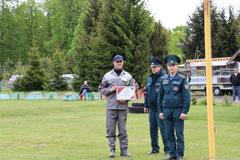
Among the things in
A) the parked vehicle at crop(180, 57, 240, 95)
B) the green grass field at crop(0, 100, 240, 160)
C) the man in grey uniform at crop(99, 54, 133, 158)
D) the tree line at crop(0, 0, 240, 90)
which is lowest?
the green grass field at crop(0, 100, 240, 160)

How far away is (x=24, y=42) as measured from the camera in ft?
292

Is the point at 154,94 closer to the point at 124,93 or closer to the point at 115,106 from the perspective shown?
the point at 124,93

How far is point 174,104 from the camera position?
1021cm

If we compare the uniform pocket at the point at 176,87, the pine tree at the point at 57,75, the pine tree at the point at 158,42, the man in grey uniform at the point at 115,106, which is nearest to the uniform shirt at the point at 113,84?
the man in grey uniform at the point at 115,106

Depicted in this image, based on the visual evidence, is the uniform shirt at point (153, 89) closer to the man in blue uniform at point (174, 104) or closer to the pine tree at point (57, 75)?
the man in blue uniform at point (174, 104)

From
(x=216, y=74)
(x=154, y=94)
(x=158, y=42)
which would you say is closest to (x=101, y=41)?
(x=216, y=74)

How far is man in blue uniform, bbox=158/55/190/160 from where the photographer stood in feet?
33.4

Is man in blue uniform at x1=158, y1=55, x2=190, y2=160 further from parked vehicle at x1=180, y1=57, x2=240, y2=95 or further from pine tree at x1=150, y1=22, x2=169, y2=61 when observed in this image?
pine tree at x1=150, y1=22, x2=169, y2=61

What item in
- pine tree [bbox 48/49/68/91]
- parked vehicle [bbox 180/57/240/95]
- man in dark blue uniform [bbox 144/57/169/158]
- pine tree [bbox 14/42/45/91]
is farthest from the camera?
pine tree [bbox 14/42/45/91]

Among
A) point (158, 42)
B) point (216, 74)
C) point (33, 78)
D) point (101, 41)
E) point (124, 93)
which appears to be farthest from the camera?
point (158, 42)

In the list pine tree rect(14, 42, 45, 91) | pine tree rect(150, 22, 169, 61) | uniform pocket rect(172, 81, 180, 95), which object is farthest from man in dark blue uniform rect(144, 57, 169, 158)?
pine tree rect(150, 22, 169, 61)

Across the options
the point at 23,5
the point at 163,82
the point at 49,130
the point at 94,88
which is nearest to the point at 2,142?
the point at 49,130

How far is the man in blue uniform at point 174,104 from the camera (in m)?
10.2

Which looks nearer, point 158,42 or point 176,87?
point 176,87
